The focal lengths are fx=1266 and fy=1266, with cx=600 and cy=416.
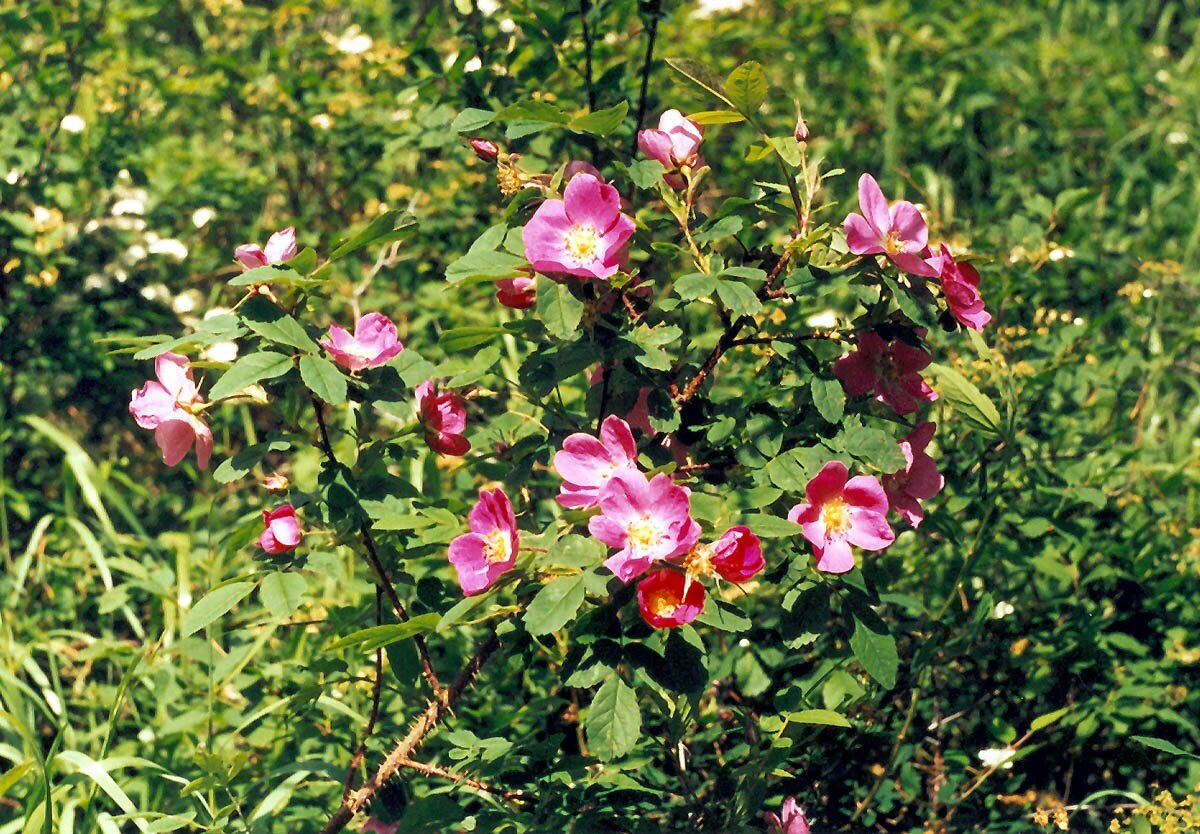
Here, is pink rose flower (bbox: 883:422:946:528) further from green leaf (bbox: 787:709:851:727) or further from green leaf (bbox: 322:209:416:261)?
green leaf (bbox: 322:209:416:261)

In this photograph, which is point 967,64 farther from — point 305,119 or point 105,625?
point 105,625

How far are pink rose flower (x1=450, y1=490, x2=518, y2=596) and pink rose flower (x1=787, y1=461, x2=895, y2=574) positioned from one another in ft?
1.04

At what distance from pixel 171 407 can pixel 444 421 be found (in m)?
0.32

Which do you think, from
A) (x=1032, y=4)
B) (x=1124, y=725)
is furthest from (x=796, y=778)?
(x=1032, y=4)

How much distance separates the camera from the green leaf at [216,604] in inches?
58.2

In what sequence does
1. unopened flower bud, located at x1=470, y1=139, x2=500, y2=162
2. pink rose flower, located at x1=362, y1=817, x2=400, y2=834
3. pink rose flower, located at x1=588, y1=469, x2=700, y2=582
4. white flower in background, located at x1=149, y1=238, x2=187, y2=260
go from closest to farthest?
pink rose flower, located at x1=588, y1=469, x2=700, y2=582, unopened flower bud, located at x1=470, y1=139, x2=500, y2=162, pink rose flower, located at x1=362, y1=817, x2=400, y2=834, white flower in background, located at x1=149, y1=238, x2=187, y2=260

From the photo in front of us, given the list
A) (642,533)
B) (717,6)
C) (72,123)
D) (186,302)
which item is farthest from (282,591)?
(717,6)

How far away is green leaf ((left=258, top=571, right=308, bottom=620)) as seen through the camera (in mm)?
1463

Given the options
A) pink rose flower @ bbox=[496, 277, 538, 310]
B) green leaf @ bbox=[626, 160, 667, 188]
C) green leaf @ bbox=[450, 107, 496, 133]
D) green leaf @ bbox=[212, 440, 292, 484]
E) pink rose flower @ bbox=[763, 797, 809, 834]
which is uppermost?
green leaf @ bbox=[450, 107, 496, 133]

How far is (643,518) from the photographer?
1.32 m

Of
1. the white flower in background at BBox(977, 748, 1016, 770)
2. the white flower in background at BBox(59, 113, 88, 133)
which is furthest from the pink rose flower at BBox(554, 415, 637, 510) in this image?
the white flower in background at BBox(59, 113, 88, 133)

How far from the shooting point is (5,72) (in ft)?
9.64

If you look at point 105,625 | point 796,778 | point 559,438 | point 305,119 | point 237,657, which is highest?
point 559,438

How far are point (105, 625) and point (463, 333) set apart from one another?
1.55 m
